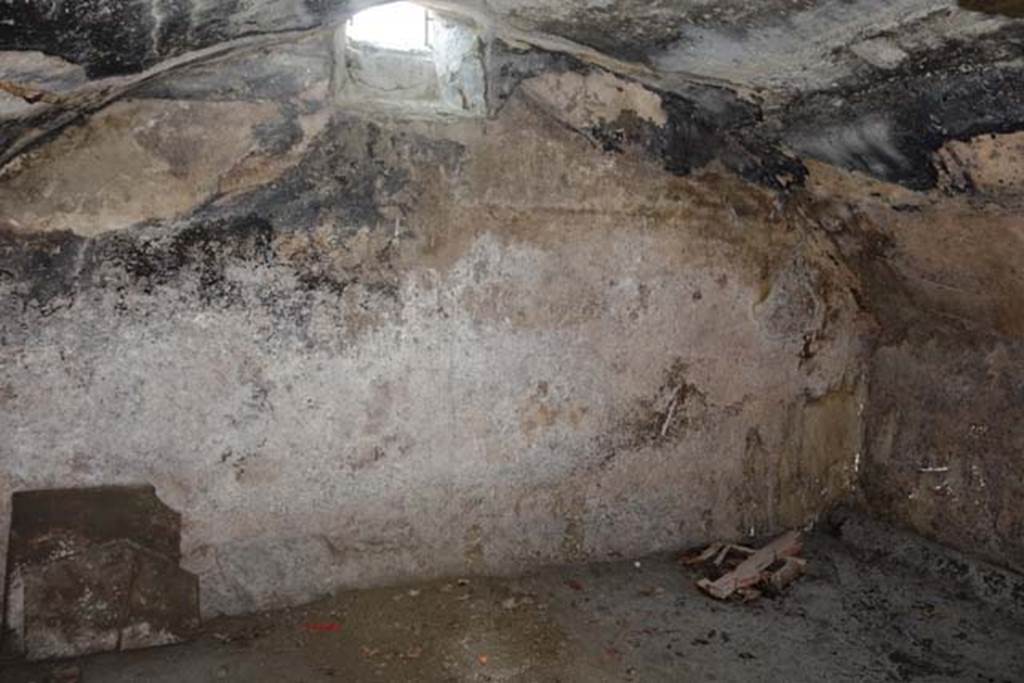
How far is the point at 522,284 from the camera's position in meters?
3.52

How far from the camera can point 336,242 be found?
321 centimetres

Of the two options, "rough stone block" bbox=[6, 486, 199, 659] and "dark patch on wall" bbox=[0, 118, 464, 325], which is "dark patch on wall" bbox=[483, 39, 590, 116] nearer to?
"dark patch on wall" bbox=[0, 118, 464, 325]

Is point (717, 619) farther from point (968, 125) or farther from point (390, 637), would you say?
point (968, 125)

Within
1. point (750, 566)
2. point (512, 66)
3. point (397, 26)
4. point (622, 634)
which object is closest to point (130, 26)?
point (512, 66)

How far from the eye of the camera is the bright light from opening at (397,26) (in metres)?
3.49

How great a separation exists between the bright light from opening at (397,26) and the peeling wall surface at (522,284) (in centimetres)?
22

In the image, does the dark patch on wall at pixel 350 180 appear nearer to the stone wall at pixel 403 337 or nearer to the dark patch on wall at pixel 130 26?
the stone wall at pixel 403 337

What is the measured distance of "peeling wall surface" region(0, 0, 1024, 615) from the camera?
2678 millimetres

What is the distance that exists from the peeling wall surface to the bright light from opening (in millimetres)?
215

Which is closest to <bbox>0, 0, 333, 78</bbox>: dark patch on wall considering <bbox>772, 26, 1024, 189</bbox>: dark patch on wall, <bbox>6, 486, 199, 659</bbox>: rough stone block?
<bbox>6, 486, 199, 659</bbox>: rough stone block

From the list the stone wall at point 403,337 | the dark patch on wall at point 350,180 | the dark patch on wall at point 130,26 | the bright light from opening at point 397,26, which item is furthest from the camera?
the bright light from opening at point 397,26

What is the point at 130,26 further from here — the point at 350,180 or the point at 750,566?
the point at 750,566

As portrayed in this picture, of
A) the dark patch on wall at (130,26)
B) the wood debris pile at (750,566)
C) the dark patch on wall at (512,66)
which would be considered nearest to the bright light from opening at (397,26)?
the dark patch on wall at (512,66)

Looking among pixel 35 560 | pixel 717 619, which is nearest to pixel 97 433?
pixel 35 560
